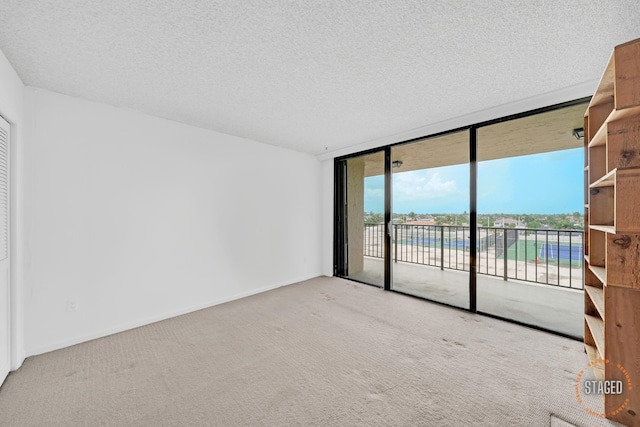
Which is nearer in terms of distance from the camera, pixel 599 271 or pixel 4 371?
pixel 599 271

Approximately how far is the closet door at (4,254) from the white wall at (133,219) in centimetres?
27

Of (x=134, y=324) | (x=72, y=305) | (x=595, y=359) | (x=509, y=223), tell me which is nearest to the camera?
(x=595, y=359)

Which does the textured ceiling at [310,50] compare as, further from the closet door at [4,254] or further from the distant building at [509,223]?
the distant building at [509,223]

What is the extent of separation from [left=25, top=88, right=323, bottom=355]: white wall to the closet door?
0.27 meters

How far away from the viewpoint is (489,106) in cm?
287

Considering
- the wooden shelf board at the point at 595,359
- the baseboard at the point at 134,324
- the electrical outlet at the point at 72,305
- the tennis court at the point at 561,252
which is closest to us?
the wooden shelf board at the point at 595,359

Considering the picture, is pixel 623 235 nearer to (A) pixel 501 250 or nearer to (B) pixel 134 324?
(A) pixel 501 250

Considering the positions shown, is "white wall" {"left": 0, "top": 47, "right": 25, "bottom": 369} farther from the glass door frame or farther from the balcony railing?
the balcony railing

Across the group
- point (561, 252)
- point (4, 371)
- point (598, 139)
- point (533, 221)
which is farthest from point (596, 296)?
point (4, 371)

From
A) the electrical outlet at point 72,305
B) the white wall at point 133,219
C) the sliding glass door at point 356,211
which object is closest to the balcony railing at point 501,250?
the sliding glass door at point 356,211

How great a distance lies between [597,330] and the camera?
1.95m

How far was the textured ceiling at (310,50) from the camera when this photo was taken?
1490 millimetres

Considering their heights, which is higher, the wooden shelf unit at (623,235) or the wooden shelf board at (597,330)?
the wooden shelf unit at (623,235)

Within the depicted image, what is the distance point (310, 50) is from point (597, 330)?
292cm
